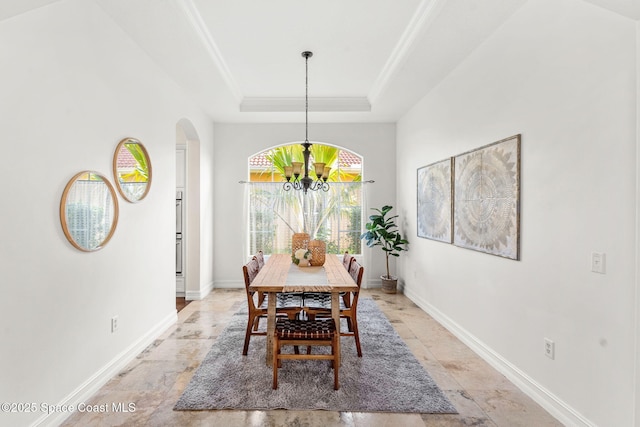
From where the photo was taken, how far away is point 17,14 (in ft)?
5.51

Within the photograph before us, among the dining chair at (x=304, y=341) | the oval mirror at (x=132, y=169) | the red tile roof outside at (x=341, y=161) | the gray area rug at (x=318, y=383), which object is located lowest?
the gray area rug at (x=318, y=383)

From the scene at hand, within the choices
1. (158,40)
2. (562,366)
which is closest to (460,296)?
(562,366)

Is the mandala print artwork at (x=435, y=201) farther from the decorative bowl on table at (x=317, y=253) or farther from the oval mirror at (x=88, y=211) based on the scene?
the oval mirror at (x=88, y=211)

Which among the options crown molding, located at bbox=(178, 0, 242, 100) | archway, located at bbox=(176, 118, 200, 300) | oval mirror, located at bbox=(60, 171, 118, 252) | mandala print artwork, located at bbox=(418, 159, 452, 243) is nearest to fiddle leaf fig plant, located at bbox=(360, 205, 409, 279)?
mandala print artwork, located at bbox=(418, 159, 452, 243)

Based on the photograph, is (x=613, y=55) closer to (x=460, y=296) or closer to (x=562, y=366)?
(x=562, y=366)

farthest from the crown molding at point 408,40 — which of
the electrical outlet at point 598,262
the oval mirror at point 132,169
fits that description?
the oval mirror at point 132,169

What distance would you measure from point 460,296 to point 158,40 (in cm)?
352

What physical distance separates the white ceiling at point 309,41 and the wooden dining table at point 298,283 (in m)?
2.05

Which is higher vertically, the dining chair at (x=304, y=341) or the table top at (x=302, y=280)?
the table top at (x=302, y=280)

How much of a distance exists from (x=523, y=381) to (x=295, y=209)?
3768mm

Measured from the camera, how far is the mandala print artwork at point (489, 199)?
2.41m

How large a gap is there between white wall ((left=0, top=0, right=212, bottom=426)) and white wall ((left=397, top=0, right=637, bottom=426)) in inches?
115

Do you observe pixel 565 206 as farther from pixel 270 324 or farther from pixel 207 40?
pixel 207 40

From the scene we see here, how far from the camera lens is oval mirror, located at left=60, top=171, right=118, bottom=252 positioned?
6.71 feet
